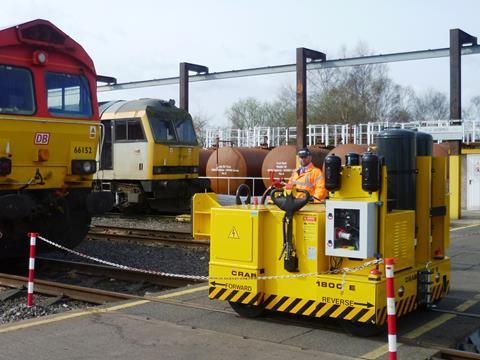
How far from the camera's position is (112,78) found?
33.2 metres

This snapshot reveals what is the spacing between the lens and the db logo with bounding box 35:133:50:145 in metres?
9.43

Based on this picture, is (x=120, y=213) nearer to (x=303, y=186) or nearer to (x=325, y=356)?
(x=303, y=186)

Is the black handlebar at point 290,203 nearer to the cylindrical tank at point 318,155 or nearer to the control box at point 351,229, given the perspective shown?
the control box at point 351,229

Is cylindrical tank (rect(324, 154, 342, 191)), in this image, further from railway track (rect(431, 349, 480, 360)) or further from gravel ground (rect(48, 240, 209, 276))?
gravel ground (rect(48, 240, 209, 276))

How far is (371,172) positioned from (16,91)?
6.04 m

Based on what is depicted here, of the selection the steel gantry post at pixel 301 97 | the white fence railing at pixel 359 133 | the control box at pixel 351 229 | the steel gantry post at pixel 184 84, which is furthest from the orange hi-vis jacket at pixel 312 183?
the steel gantry post at pixel 184 84

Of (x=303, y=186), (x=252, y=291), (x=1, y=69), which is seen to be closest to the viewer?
(x=252, y=291)

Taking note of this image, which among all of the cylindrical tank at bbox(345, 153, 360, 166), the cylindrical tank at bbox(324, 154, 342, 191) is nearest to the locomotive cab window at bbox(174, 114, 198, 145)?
the cylindrical tank at bbox(345, 153, 360, 166)

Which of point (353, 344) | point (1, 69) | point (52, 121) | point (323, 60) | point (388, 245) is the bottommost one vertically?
point (353, 344)

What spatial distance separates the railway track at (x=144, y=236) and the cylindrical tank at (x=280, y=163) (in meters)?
6.38

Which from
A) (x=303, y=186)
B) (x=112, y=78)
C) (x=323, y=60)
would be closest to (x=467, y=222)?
(x=323, y=60)

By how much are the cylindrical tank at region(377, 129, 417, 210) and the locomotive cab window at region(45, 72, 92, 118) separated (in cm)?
569

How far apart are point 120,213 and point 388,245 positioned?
1597cm

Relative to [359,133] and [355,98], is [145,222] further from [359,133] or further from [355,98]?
[355,98]
